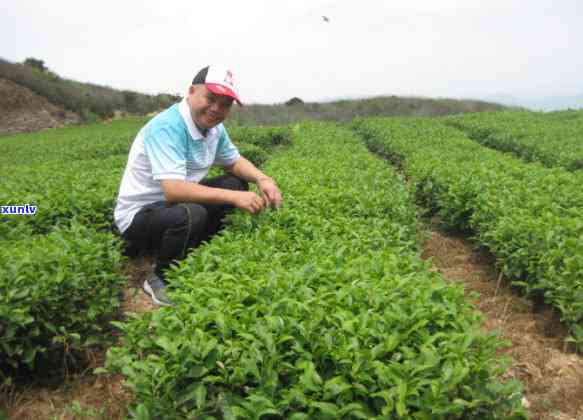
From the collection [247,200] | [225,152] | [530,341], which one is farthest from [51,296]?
[530,341]

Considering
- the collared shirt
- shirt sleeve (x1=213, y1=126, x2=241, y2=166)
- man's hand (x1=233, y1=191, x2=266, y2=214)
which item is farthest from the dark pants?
shirt sleeve (x1=213, y1=126, x2=241, y2=166)

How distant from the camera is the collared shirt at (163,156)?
3809 mm

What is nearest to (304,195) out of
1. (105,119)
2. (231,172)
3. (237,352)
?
(231,172)

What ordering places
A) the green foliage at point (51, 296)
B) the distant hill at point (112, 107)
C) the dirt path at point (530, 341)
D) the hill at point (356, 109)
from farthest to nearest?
the distant hill at point (112, 107)
the hill at point (356, 109)
the dirt path at point (530, 341)
the green foliage at point (51, 296)

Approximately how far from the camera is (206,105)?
3877 mm

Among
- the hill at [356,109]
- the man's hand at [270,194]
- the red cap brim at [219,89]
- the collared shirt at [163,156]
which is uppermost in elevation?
the hill at [356,109]

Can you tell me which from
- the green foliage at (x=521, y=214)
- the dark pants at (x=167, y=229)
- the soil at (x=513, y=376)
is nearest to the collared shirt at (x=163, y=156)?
the dark pants at (x=167, y=229)

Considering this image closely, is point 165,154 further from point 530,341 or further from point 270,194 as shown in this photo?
point 530,341

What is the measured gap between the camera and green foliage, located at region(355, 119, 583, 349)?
12.0 feet

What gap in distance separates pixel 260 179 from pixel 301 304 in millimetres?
2276

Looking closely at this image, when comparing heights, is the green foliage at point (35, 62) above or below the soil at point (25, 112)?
above

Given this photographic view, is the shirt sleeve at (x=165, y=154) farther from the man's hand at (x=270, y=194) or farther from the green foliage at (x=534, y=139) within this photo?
the green foliage at (x=534, y=139)

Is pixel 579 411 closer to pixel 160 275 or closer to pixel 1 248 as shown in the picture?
pixel 160 275

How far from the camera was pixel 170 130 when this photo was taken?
12.7 feet
